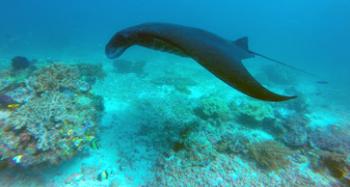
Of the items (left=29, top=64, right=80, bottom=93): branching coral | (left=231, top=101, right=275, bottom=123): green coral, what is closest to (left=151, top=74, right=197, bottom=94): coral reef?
(left=231, top=101, right=275, bottom=123): green coral

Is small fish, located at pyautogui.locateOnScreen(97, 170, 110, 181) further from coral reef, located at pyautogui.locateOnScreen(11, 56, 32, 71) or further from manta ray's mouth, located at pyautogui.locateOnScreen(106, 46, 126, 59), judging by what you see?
coral reef, located at pyautogui.locateOnScreen(11, 56, 32, 71)

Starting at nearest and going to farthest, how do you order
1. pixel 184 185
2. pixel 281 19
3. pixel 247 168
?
1. pixel 184 185
2. pixel 247 168
3. pixel 281 19

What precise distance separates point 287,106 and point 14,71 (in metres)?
14.3

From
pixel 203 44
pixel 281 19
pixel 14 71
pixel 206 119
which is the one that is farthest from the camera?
pixel 281 19

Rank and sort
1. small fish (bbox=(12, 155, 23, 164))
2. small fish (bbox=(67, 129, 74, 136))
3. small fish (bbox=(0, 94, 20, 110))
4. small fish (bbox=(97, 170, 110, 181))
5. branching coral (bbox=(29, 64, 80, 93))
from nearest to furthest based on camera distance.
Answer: small fish (bbox=(12, 155, 23, 164)) → small fish (bbox=(97, 170, 110, 181)) → small fish (bbox=(67, 129, 74, 136)) → small fish (bbox=(0, 94, 20, 110)) → branching coral (bbox=(29, 64, 80, 93))

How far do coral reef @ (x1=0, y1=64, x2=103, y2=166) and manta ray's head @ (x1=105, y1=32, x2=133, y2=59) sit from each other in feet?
8.40

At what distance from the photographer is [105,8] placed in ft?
377

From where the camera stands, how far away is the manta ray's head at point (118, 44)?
263 centimetres

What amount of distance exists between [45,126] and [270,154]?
571cm

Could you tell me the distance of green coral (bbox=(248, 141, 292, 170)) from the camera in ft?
14.8

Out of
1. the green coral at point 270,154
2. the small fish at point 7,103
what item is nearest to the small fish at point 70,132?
the small fish at point 7,103

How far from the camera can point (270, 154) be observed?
15.6ft

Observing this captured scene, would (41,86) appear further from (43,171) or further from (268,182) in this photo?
(268,182)

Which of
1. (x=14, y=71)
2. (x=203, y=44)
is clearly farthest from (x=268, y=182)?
(x=14, y=71)
